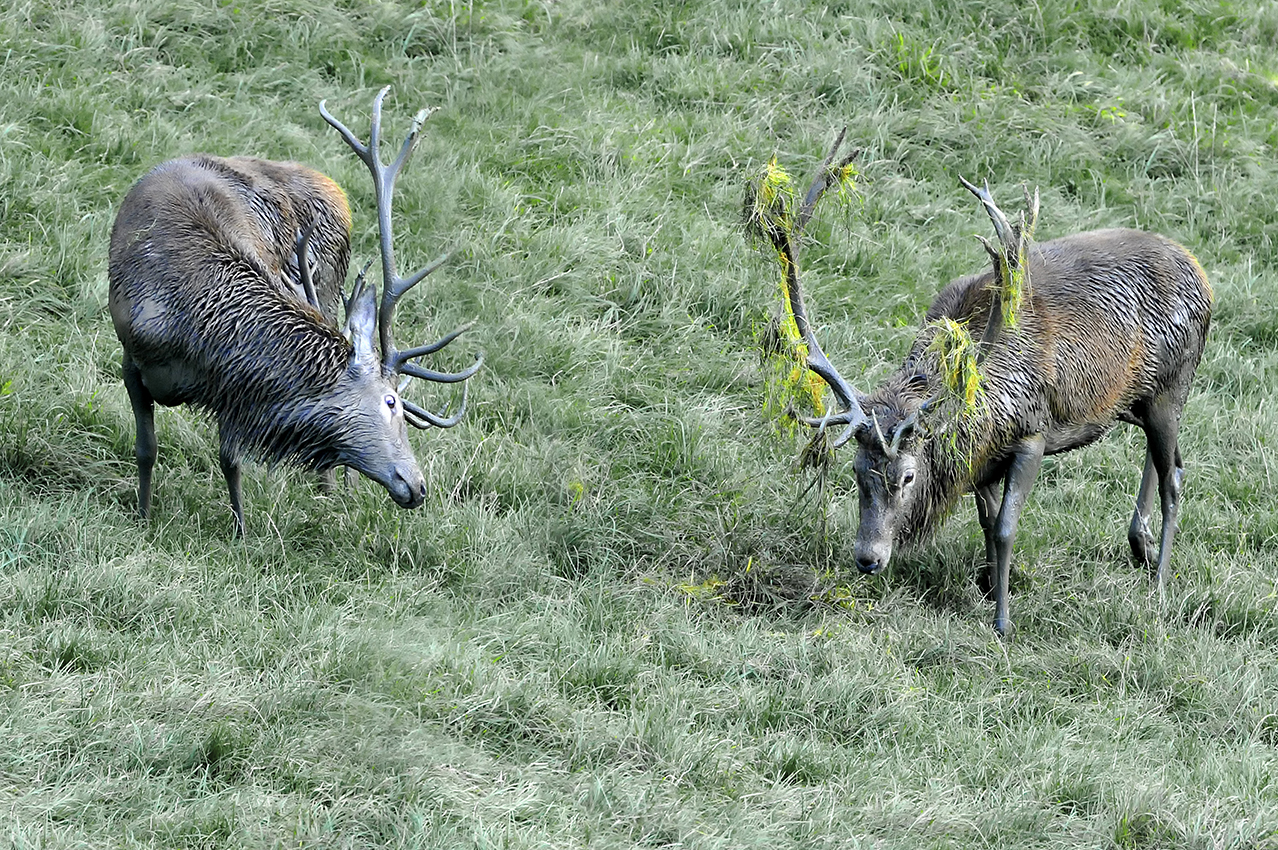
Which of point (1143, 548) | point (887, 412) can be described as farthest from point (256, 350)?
point (1143, 548)

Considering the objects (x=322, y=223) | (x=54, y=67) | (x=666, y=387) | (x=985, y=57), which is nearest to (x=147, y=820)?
(x=322, y=223)

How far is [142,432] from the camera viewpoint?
7000mm

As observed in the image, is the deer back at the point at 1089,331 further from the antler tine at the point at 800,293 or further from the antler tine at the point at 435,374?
the antler tine at the point at 435,374

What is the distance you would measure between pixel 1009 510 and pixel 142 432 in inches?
163

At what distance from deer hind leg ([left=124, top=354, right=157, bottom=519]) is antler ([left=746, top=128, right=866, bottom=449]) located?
9.69ft

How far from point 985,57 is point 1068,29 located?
98 cm

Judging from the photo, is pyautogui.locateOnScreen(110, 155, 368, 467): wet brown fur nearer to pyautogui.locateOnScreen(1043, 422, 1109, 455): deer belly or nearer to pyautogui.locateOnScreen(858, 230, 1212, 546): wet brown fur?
pyautogui.locateOnScreen(858, 230, 1212, 546): wet brown fur

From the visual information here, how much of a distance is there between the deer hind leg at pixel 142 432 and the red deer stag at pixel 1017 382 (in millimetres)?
2964

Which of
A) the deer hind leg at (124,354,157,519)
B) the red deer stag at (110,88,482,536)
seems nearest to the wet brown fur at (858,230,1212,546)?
the red deer stag at (110,88,482,536)

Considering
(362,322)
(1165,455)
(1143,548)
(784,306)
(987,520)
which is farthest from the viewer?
(1165,455)

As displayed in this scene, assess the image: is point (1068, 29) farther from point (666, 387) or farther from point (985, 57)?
point (666, 387)

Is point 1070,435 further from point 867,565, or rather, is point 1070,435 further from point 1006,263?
point 867,565

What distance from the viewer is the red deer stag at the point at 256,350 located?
22.0 ft

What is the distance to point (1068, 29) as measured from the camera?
41.5ft
